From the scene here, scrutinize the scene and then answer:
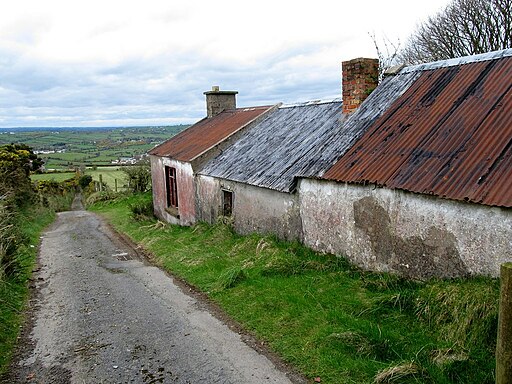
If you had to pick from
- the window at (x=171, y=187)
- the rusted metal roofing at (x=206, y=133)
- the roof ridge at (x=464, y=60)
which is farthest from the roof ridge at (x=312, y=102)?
the window at (x=171, y=187)

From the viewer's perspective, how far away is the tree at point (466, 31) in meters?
19.5

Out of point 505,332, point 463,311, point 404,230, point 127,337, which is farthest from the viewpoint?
point 404,230

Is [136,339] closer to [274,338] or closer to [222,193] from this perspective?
[274,338]

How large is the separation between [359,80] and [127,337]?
8095mm

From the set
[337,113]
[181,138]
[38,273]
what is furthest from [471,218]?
[181,138]

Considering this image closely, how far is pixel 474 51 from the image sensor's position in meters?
20.9

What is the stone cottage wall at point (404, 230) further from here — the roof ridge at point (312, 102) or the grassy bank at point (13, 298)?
the grassy bank at point (13, 298)

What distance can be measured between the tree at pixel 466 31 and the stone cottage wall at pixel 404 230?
15617 millimetres

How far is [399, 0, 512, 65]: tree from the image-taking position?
19453 millimetres

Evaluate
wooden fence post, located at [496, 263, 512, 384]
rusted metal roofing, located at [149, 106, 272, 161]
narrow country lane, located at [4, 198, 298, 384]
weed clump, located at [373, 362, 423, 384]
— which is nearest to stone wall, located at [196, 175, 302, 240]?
rusted metal roofing, located at [149, 106, 272, 161]

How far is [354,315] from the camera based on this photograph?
6.43 meters

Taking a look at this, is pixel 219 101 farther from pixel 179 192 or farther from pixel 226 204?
pixel 226 204

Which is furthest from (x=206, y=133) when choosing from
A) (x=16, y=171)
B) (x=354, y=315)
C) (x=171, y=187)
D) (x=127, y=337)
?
(x=354, y=315)

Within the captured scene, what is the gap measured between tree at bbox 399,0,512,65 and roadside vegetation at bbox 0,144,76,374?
2070 cm
